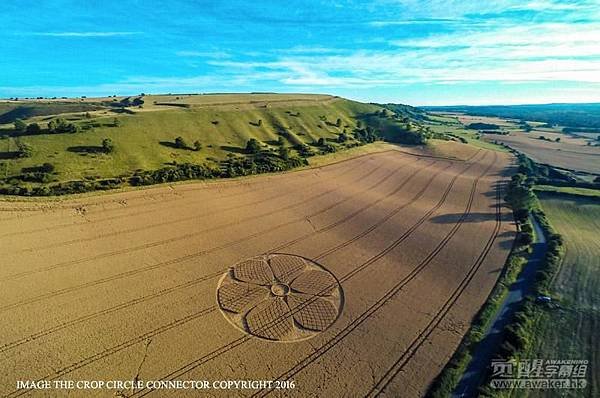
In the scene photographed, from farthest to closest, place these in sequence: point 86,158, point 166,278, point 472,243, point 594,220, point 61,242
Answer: point 86,158
point 594,220
point 472,243
point 61,242
point 166,278

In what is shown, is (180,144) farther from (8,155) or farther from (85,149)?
(8,155)

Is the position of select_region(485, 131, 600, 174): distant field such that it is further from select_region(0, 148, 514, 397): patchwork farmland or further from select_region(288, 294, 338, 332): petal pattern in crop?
select_region(288, 294, 338, 332): petal pattern in crop

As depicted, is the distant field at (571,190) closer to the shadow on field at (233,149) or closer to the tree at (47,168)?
the shadow on field at (233,149)

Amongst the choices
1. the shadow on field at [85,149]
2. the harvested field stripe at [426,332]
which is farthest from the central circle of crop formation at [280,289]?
the shadow on field at [85,149]

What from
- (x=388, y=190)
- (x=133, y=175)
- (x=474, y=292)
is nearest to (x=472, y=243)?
(x=474, y=292)

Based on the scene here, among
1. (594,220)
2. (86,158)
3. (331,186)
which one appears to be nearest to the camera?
(594,220)

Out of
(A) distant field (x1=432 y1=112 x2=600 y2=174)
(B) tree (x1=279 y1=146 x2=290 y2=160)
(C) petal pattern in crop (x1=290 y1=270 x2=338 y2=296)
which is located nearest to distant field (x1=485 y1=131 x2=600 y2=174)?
(A) distant field (x1=432 y1=112 x2=600 y2=174)

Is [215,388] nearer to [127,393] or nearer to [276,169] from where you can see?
→ [127,393]
